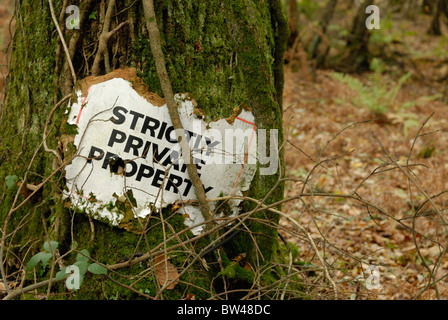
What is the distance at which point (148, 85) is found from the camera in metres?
1.94

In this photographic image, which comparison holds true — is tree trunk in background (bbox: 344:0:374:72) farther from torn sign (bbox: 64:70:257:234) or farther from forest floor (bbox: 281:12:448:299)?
torn sign (bbox: 64:70:257:234)

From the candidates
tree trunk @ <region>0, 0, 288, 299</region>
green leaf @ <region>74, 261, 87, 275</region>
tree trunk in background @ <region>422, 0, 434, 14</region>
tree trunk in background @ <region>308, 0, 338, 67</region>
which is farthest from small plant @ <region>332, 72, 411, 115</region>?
tree trunk in background @ <region>422, 0, 434, 14</region>

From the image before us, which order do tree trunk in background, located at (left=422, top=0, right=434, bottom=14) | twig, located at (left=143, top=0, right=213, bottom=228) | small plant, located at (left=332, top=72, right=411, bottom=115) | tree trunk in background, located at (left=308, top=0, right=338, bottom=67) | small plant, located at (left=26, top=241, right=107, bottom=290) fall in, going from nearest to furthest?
small plant, located at (left=26, top=241, right=107, bottom=290) < twig, located at (left=143, top=0, right=213, bottom=228) < small plant, located at (left=332, top=72, right=411, bottom=115) < tree trunk in background, located at (left=308, top=0, right=338, bottom=67) < tree trunk in background, located at (left=422, top=0, right=434, bottom=14)

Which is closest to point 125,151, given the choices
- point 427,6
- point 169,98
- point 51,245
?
point 169,98

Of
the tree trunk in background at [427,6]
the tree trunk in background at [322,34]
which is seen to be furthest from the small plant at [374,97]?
the tree trunk in background at [427,6]

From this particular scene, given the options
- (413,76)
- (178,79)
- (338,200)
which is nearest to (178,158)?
(178,79)

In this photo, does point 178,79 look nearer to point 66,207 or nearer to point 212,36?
point 212,36

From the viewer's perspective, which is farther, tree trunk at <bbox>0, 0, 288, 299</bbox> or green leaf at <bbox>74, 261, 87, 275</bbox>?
tree trunk at <bbox>0, 0, 288, 299</bbox>

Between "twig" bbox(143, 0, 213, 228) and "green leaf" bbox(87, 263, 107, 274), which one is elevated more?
"twig" bbox(143, 0, 213, 228)

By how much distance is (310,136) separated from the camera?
562 centimetres

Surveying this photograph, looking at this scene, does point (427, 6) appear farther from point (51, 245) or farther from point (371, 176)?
point (51, 245)

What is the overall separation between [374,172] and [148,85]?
1300 mm

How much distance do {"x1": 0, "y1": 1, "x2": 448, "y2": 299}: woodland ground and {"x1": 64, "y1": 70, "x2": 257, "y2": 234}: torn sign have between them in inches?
23.3

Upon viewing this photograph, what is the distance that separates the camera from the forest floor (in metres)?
2.21
